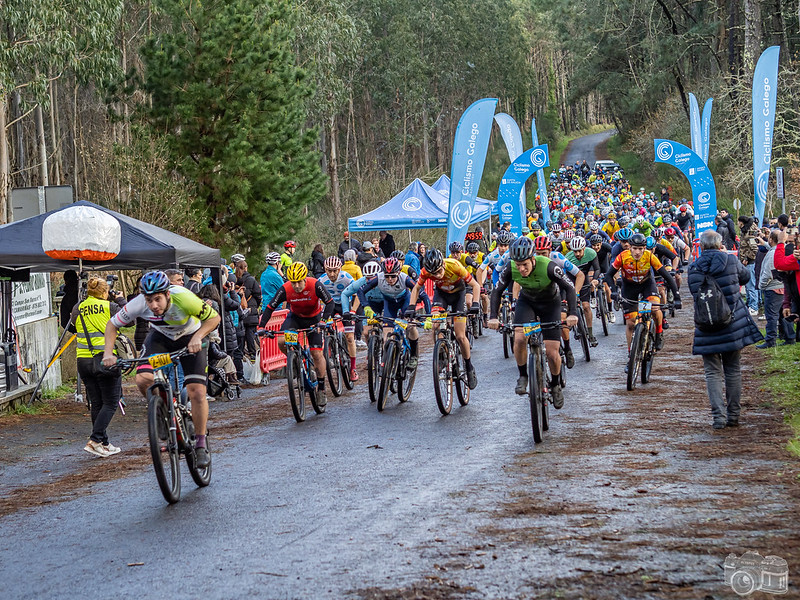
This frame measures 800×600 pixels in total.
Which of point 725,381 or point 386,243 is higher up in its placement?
point 386,243

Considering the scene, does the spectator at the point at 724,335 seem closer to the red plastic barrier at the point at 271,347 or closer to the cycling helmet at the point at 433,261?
the cycling helmet at the point at 433,261

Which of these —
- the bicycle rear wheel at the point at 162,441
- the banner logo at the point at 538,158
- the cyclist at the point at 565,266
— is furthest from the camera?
the banner logo at the point at 538,158

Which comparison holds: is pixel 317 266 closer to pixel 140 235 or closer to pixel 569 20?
pixel 140 235

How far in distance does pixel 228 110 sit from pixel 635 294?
60.8 ft

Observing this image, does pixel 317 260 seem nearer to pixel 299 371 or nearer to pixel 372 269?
pixel 372 269

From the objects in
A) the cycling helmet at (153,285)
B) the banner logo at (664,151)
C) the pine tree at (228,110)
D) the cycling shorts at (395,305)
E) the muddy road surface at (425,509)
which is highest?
the pine tree at (228,110)

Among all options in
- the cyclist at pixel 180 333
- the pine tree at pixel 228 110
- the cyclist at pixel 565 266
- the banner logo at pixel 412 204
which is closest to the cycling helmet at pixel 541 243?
the cyclist at pixel 565 266

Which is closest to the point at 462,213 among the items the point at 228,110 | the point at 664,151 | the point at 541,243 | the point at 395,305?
the point at 664,151

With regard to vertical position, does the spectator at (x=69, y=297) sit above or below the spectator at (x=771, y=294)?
above

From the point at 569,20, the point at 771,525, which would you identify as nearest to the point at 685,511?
the point at 771,525

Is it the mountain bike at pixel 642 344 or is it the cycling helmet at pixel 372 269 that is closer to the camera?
the mountain bike at pixel 642 344

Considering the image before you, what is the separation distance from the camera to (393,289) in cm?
1341

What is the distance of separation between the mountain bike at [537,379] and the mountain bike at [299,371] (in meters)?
2.84

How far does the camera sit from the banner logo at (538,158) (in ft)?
95.2
